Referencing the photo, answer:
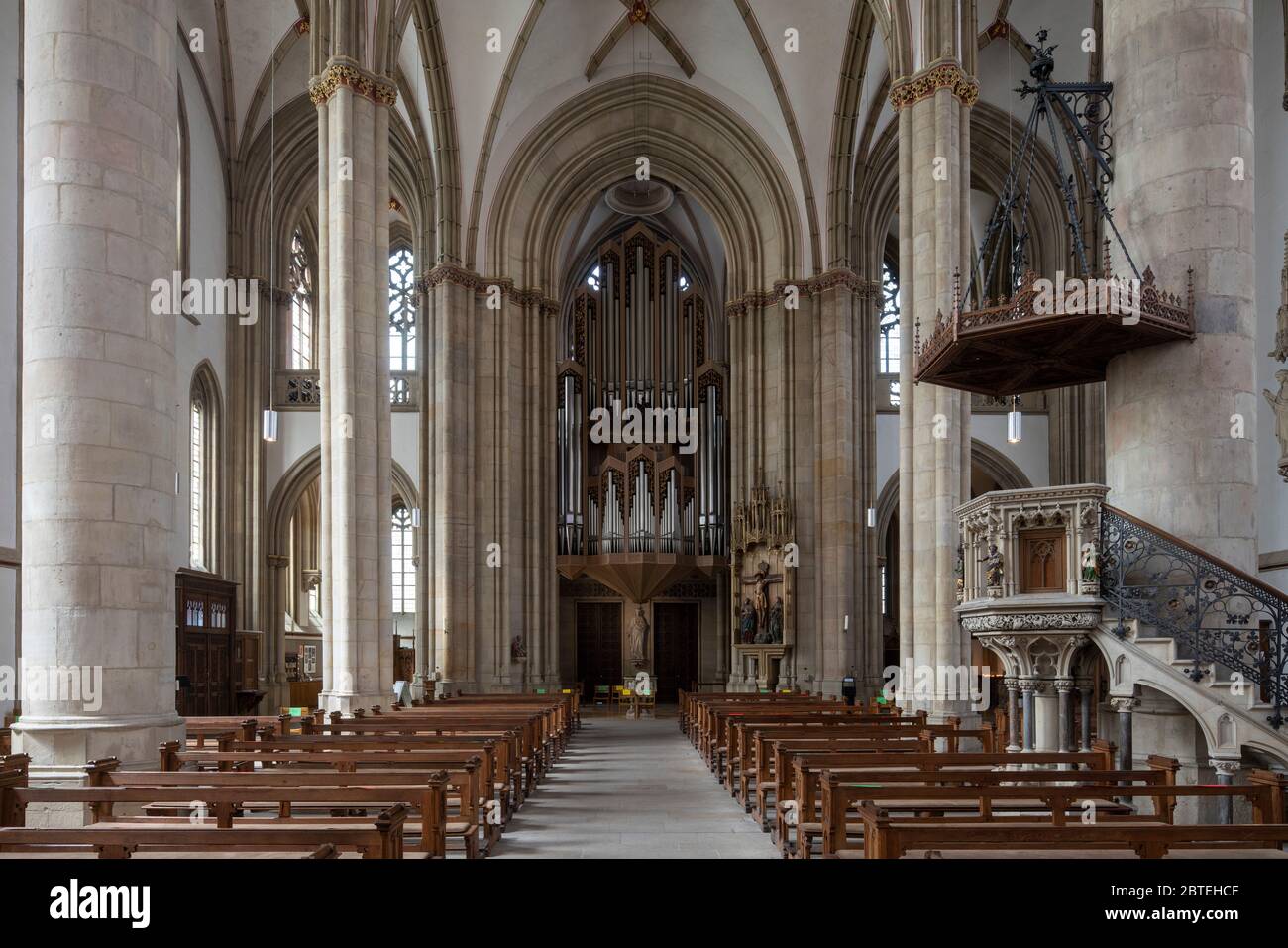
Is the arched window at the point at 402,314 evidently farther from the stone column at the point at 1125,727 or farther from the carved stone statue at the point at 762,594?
the stone column at the point at 1125,727

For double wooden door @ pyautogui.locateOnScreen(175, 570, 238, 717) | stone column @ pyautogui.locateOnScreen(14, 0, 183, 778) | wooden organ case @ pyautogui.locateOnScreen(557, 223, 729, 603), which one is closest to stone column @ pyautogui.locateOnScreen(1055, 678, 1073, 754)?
stone column @ pyautogui.locateOnScreen(14, 0, 183, 778)

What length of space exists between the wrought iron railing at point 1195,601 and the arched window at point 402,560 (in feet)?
86.6

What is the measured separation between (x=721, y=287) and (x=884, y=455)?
824 cm

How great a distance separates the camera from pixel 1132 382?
9703mm

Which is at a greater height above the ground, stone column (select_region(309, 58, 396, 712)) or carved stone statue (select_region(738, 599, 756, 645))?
stone column (select_region(309, 58, 396, 712))

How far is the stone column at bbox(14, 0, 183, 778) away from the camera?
7.97 m

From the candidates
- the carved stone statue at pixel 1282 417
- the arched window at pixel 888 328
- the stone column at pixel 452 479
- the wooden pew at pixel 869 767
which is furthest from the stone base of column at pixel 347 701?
the arched window at pixel 888 328

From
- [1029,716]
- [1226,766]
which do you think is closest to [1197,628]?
[1226,766]

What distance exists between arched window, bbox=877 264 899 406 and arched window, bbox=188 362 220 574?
→ 1555 centimetres

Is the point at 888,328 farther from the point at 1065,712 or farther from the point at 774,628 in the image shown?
the point at 1065,712

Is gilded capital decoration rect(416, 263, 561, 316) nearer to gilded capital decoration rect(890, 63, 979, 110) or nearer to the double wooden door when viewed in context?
the double wooden door
